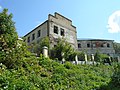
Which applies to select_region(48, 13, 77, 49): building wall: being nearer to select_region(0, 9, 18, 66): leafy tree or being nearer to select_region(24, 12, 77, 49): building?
select_region(24, 12, 77, 49): building

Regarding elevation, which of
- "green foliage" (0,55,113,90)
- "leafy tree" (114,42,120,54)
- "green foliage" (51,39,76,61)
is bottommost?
"green foliage" (0,55,113,90)

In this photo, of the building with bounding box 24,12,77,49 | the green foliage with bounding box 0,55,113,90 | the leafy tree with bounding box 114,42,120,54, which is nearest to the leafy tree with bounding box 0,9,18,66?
the green foliage with bounding box 0,55,113,90

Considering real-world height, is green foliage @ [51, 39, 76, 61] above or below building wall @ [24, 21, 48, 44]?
below

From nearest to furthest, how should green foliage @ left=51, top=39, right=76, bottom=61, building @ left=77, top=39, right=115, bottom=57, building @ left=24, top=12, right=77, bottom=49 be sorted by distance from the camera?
green foliage @ left=51, top=39, right=76, bottom=61
building @ left=24, top=12, right=77, bottom=49
building @ left=77, top=39, right=115, bottom=57

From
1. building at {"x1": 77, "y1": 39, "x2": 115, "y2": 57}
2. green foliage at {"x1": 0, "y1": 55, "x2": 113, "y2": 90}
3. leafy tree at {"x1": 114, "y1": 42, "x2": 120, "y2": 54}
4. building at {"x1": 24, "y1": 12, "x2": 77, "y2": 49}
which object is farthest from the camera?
leafy tree at {"x1": 114, "y1": 42, "x2": 120, "y2": 54}

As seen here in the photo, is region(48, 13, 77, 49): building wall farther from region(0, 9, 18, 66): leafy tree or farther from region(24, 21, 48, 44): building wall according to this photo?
region(0, 9, 18, 66): leafy tree

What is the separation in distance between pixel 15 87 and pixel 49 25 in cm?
2226

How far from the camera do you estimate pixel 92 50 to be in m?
45.7

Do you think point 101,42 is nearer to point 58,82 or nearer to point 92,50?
point 92,50

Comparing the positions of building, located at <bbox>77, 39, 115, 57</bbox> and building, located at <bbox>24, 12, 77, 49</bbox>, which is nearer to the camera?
building, located at <bbox>24, 12, 77, 49</bbox>

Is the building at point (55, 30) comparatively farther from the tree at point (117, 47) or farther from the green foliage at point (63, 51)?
the tree at point (117, 47)

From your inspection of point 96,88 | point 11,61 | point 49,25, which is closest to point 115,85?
point 96,88

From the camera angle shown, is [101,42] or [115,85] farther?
[101,42]

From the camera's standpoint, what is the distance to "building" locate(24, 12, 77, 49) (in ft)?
104
